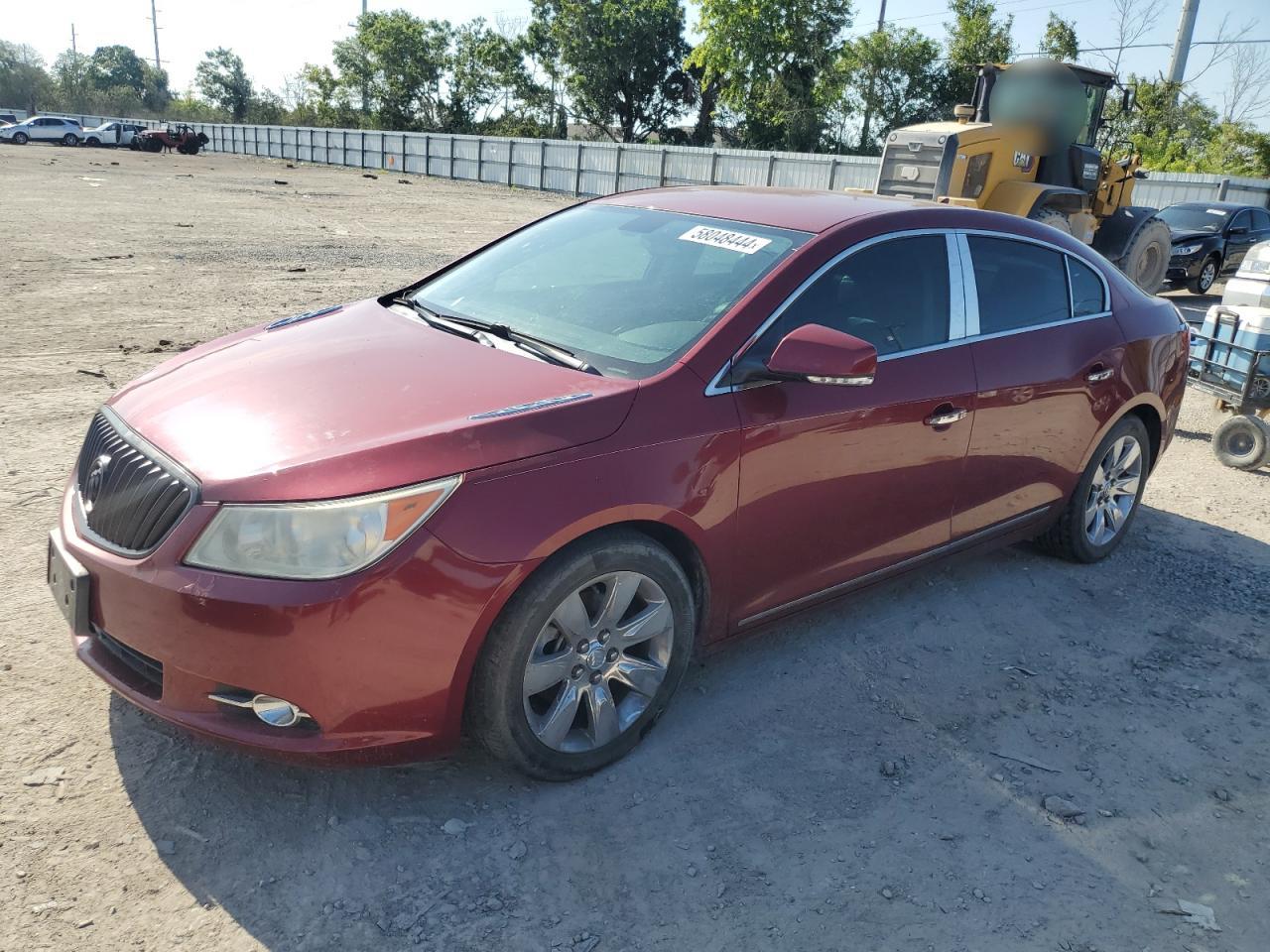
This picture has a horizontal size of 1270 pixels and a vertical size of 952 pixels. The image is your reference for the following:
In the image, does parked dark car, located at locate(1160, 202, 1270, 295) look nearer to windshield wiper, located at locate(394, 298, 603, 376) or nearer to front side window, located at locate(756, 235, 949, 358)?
front side window, located at locate(756, 235, 949, 358)

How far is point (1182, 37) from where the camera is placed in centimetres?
3422

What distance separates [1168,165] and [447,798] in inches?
1435

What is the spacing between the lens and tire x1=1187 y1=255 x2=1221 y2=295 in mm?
16016

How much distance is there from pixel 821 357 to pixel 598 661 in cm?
115

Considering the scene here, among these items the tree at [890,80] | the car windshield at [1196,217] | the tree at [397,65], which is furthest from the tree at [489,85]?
the car windshield at [1196,217]

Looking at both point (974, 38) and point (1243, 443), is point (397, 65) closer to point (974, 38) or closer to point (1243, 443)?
point (974, 38)

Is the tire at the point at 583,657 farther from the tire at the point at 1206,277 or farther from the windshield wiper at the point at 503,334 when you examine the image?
the tire at the point at 1206,277

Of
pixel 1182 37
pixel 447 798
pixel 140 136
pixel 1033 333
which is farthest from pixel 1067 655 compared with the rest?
pixel 140 136

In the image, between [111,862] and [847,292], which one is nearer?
[111,862]

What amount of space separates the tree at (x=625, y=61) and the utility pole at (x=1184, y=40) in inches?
995

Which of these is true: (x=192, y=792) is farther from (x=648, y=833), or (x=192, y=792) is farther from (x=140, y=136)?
(x=140, y=136)

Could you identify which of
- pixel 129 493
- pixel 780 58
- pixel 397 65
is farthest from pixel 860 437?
pixel 397 65

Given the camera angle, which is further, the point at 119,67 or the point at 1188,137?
the point at 119,67

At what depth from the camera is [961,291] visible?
3949 millimetres
